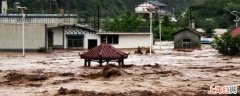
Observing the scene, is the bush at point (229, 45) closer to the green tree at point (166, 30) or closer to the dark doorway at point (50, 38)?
the dark doorway at point (50, 38)

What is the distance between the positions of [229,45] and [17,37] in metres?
17.4

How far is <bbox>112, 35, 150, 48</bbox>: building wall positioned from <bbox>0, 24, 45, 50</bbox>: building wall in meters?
10.5

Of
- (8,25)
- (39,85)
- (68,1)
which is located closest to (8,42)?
(8,25)

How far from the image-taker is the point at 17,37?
160 ft

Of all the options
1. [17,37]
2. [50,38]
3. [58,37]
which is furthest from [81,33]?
[17,37]

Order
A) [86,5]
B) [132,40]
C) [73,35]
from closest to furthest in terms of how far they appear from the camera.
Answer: [73,35] < [132,40] < [86,5]

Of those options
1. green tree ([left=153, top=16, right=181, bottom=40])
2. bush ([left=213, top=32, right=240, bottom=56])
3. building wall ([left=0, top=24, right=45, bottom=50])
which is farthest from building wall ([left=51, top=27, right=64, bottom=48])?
green tree ([left=153, top=16, right=181, bottom=40])

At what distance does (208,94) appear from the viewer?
58.8 ft

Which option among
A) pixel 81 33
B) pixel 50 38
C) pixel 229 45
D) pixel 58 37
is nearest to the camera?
pixel 229 45

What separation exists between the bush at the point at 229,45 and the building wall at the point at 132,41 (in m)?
12.0

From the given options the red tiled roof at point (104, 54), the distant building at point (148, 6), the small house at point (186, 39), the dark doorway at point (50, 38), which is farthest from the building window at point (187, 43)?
the distant building at point (148, 6)

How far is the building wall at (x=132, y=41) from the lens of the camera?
57625mm

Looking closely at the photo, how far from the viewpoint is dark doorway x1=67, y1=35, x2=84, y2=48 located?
186 ft

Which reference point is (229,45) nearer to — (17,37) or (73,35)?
(73,35)
